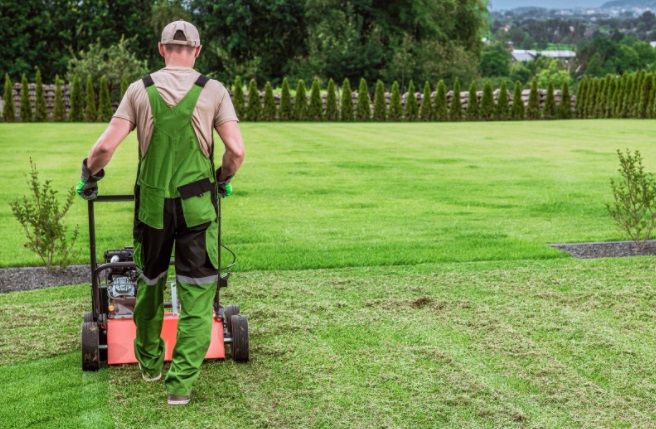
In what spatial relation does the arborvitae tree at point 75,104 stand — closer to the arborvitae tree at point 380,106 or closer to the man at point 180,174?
the arborvitae tree at point 380,106

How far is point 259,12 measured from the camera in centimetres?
4600

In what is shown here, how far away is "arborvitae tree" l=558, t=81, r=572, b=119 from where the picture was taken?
32.6 meters

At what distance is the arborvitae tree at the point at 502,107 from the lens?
105 feet

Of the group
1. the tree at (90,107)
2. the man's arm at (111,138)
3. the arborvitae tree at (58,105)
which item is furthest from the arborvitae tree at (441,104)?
the man's arm at (111,138)

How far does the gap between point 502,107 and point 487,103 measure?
0.59 m

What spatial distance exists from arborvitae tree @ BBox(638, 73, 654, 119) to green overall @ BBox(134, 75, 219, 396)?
29.4m

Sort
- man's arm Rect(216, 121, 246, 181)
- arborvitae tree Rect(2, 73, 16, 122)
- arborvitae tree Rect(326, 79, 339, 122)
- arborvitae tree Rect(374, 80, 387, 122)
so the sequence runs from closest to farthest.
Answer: man's arm Rect(216, 121, 246, 181) → arborvitae tree Rect(2, 73, 16, 122) → arborvitae tree Rect(326, 79, 339, 122) → arborvitae tree Rect(374, 80, 387, 122)

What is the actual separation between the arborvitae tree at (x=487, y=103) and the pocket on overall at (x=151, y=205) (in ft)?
94.4

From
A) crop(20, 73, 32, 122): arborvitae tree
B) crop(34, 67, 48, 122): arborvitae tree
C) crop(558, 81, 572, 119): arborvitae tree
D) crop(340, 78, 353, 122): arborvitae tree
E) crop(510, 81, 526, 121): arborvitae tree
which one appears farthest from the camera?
crop(558, 81, 572, 119): arborvitae tree

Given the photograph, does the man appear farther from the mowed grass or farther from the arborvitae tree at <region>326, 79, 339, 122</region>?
the arborvitae tree at <region>326, 79, 339, 122</region>

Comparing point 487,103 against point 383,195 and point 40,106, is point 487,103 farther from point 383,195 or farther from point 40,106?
point 383,195

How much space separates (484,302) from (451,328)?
75cm

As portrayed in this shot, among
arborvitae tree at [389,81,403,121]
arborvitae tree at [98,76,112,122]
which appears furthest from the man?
arborvitae tree at [389,81,403,121]

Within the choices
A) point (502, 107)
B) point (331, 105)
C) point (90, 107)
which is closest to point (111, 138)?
point (90, 107)
